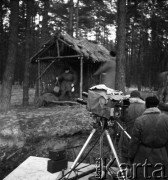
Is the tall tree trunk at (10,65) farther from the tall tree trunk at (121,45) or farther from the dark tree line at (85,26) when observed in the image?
the tall tree trunk at (121,45)

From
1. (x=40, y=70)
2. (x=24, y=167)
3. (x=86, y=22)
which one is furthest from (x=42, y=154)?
(x=86, y=22)

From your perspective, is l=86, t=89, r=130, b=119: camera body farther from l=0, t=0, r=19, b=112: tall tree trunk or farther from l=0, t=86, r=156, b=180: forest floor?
l=0, t=0, r=19, b=112: tall tree trunk

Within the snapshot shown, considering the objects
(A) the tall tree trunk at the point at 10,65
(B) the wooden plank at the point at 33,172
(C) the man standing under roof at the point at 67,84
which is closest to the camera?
(B) the wooden plank at the point at 33,172

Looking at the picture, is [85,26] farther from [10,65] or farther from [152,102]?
[152,102]

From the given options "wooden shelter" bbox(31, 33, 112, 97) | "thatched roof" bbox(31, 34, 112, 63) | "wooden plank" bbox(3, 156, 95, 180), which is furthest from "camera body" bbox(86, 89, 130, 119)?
"thatched roof" bbox(31, 34, 112, 63)

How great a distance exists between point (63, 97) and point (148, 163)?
12101mm

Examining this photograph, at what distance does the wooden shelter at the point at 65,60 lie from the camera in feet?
46.9

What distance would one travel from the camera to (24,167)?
569 centimetres

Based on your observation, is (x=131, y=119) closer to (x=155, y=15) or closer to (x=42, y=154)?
(x=42, y=154)

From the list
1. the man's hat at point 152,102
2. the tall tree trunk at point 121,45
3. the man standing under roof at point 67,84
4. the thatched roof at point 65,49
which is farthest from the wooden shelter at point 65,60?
the man's hat at point 152,102

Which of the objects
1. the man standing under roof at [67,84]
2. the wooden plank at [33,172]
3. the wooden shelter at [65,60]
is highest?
the wooden shelter at [65,60]

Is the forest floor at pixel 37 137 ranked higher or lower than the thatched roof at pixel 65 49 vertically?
lower

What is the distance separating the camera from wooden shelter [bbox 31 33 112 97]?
1428 centimetres

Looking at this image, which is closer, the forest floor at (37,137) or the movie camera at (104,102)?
the movie camera at (104,102)
